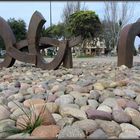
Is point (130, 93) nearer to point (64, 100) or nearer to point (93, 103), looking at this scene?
point (93, 103)

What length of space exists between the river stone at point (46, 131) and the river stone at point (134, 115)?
88cm

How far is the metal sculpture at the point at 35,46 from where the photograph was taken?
10.9m

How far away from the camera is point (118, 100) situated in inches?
185

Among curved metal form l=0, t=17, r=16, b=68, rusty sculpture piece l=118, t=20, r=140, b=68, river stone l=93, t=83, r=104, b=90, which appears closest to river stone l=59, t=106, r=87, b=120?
river stone l=93, t=83, r=104, b=90

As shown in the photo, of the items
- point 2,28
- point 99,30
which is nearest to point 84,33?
point 99,30

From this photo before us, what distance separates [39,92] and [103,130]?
8.06 feet

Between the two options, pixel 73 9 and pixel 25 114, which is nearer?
pixel 25 114

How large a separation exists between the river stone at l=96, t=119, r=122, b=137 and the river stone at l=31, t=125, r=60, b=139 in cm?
44

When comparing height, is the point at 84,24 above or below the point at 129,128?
above

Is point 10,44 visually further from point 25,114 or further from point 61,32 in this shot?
point 61,32

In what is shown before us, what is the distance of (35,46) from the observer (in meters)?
11.4

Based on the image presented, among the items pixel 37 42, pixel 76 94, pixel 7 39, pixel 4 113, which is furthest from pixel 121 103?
pixel 7 39

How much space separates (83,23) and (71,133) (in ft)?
129

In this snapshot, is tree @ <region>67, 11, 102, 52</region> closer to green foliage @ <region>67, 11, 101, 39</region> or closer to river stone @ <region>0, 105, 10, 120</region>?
green foliage @ <region>67, 11, 101, 39</region>
